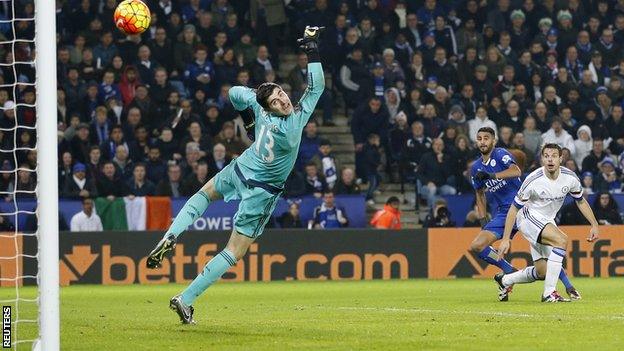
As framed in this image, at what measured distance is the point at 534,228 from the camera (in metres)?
14.4

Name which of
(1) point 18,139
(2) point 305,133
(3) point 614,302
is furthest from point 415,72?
(3) point 614,302

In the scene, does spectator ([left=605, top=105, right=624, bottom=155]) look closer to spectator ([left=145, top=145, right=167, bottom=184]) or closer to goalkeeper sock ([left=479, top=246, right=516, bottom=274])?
spectator ([left=145, top=145, right=167, bottom=184])

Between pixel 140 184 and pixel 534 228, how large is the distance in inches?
375

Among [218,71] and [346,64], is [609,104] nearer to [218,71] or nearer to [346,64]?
[346,64]

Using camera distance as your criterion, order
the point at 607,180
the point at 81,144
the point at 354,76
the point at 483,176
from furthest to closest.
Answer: the point at 354,76
the point at 607,180
the point at 81,144
the point at 483,176

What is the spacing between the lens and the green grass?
952cm

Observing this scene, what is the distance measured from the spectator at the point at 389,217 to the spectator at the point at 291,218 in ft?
4.61

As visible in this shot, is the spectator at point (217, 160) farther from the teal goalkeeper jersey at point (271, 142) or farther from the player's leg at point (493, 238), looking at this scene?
the teal goalkeeper jersey at point (271, 142)

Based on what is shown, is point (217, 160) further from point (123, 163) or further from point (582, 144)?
point (582, 144)

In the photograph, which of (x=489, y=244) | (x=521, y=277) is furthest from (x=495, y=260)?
(x=521, y=277)

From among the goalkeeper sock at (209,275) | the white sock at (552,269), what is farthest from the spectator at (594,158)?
the goalkeeper sock at (209,275)

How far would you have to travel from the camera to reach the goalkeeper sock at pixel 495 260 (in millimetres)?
15500

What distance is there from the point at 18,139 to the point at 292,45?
23.1 ft

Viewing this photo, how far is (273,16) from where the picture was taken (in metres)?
26.5
